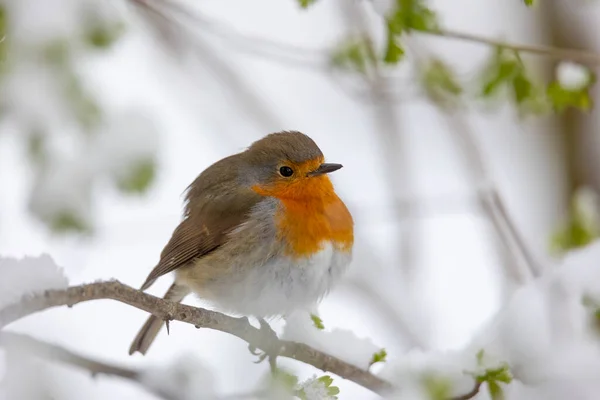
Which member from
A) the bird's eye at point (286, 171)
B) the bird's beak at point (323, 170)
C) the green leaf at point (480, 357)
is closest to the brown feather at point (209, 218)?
the bird's eye at point (286, 171)

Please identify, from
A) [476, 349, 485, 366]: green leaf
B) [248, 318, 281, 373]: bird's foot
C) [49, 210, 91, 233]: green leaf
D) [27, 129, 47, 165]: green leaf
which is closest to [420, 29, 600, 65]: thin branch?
[476, 349, 485, 366]: green leaf

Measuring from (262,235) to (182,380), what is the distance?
0.67 meters

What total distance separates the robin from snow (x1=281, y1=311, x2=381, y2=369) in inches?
10.5

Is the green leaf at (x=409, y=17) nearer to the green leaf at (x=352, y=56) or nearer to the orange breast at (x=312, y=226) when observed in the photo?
the orange breast at (x=312, y=226)

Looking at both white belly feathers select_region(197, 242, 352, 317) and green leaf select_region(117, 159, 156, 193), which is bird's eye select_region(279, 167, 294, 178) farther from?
green leaf select_region(117, 159, 156, 193)

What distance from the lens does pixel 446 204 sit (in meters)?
5.69

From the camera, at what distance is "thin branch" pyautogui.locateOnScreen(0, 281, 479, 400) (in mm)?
1998

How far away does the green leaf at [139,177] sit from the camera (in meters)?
3.73

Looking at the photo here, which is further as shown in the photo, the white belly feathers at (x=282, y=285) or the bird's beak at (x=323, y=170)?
the bird's beak at (x=323, y=170)

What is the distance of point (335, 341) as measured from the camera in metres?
3.02

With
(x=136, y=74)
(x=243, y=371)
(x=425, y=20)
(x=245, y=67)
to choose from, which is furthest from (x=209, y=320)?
(x=245, y=67)

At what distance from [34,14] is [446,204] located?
300 cm

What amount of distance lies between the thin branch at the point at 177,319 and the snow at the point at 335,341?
1.9 inches

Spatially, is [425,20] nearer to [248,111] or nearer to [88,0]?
[88,0]
